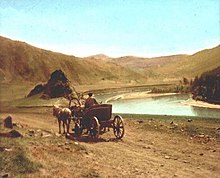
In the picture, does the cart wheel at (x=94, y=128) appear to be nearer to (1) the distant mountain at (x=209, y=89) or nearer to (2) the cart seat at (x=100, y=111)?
(2) the cart seat at (x=100, y=111)

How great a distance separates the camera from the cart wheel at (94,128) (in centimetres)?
1450

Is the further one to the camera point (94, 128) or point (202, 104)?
→ point (202, 104)

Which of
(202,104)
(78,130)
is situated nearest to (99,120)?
(78,130)

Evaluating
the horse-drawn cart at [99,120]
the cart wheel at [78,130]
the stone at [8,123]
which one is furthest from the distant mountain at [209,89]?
the stone at [8,123]

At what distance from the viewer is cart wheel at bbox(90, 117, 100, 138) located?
1450cm

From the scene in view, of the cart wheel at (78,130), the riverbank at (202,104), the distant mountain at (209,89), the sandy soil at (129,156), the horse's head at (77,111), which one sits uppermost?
the distant mountain at (209,89)

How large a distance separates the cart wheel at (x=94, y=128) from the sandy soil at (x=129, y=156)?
0.32m

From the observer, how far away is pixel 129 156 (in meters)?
12.2

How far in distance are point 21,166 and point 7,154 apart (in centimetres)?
91

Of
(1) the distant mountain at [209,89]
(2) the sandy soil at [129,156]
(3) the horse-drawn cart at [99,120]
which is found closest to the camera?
(2) the sandy soil at [129,156]

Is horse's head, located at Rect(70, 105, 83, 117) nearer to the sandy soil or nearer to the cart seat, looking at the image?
the cart seat

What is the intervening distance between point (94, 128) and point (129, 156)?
2999mm

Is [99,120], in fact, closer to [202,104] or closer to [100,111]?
[100,111]

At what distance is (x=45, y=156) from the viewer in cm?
1103
